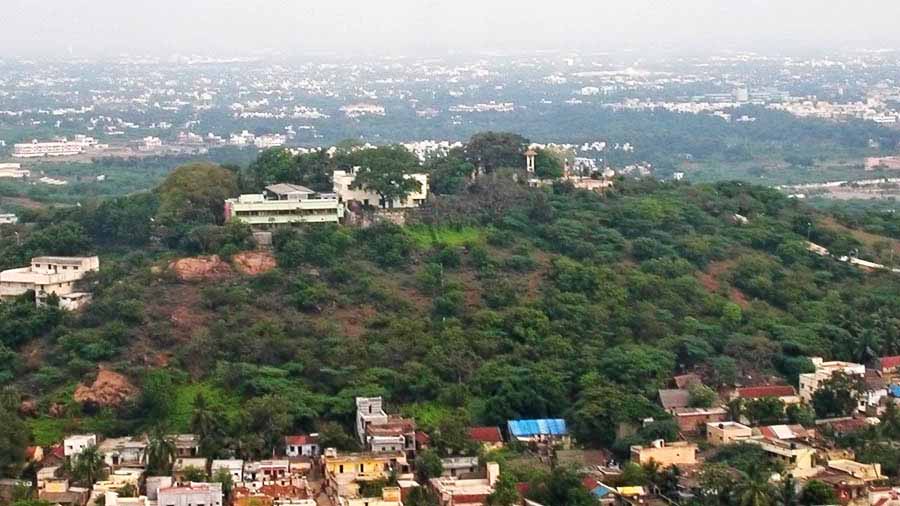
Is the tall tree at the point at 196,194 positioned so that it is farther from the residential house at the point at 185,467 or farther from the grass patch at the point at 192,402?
the residential house at the point at 185,467

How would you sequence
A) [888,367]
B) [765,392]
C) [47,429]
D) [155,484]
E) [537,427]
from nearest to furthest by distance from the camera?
[155,484] < [47,429] < [537,427] < [765,392] < [888,367]

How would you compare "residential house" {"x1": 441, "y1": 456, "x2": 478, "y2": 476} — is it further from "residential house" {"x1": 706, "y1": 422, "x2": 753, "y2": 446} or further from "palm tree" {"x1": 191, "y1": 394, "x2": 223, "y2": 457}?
"residential house" {"x1": 706, "y1": 422, "x2": 753, "y2": 446}

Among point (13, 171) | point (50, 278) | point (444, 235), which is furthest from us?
point (13, 171)

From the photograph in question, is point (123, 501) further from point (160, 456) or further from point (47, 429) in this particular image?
point (47, 429)

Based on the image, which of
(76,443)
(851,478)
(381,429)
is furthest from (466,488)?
(76,443)

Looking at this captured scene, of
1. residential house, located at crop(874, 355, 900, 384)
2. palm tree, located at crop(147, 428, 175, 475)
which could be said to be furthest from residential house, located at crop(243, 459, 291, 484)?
residential house, located at crop(874, 355, 900, 384)

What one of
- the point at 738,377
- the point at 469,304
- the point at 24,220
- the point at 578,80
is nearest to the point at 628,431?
the point at 738,377
